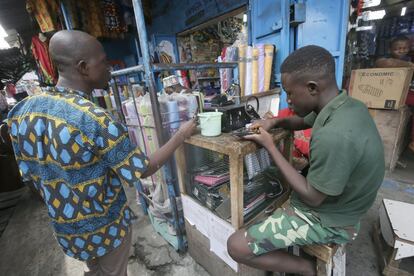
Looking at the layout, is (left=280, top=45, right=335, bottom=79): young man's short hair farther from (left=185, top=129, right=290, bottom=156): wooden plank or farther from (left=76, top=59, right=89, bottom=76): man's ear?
(left=76, top=59, right=89, bottom=76): man's ear

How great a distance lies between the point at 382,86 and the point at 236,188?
293 cm

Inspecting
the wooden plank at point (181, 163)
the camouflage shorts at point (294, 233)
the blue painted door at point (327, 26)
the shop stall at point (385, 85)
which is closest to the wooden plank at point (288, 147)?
the camouflage shorts at point (294, 233)

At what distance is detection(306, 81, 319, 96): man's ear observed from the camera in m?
0.97

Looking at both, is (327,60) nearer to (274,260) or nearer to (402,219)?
(274,260)

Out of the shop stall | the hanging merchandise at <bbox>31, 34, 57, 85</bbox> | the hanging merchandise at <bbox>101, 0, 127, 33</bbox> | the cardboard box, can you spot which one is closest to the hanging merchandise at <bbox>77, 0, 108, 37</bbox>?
the hanging merchandise at <bbox>101, 0, 127, 33</bbox>

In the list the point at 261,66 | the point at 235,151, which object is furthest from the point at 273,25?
the point at 235,151

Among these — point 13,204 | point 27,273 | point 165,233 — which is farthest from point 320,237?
point 13,204

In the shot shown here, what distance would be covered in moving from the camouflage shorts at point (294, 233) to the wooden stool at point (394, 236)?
628 millimetres

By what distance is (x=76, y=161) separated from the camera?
865mm

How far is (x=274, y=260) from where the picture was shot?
43.4 inches

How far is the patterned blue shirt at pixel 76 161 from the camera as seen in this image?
83 centimetres

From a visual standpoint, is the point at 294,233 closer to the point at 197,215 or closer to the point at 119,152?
the point at 197,215

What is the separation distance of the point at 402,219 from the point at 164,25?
5.03 m

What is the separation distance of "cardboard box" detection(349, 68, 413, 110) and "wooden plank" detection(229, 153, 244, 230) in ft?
9.46
